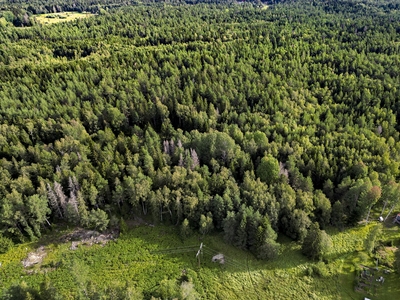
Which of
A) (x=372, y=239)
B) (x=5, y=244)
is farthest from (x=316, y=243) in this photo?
(x=5, y=244)

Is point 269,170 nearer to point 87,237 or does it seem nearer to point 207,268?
point 207,268

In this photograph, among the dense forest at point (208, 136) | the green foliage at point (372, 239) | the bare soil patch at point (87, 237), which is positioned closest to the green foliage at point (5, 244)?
the dense forest at point (208, 136)

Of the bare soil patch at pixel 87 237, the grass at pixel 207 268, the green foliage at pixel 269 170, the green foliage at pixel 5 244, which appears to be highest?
the green foliage at pixel 269 170

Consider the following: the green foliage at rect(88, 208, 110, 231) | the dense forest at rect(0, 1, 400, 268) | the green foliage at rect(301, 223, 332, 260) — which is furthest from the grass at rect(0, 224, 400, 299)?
the green foliage at rect(88, 208, 110, 231)

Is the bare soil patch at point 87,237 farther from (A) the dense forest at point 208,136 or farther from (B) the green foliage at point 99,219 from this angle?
(A) the dense forest at point 208,136

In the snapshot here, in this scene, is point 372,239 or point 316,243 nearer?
point 372,239

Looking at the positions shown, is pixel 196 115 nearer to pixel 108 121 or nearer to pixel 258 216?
pixel 108 121
